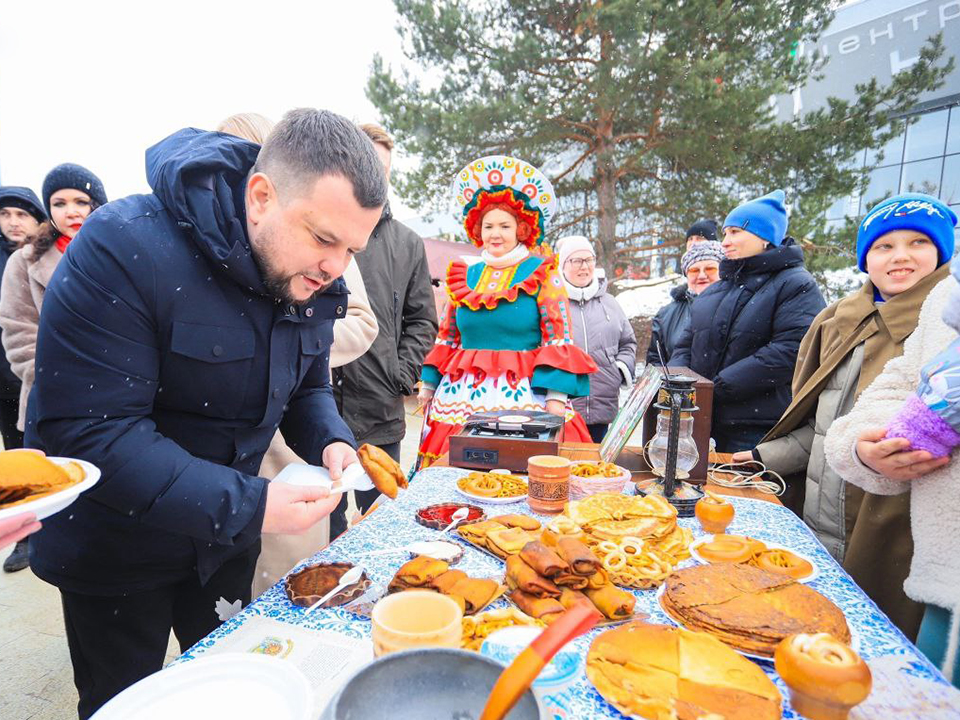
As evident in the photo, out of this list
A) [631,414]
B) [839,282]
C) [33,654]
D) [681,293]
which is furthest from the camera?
[839,282]

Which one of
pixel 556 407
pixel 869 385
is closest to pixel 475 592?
pixel 869 385

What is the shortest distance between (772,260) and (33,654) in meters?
4.49

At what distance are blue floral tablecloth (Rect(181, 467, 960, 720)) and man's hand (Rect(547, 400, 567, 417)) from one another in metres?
0.93

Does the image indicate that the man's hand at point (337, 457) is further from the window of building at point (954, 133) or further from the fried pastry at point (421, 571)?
the window of building at point (954, 133)

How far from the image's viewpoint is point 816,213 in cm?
887

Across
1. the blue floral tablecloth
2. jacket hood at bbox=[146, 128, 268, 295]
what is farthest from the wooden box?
jacket hood at bbox=[146, 128, 268, 295]

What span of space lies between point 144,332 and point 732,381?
115 inches

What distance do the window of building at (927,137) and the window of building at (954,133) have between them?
7.7 inches

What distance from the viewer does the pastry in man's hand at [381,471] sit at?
58.4 inches

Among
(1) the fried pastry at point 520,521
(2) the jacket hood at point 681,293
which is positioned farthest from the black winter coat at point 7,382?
(2) the jacket hood at point 681,293

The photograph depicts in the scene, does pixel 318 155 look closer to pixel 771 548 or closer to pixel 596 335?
pixel 771 548

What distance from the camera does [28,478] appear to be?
3.23 feet

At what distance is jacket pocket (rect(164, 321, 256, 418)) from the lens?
4.37 feet

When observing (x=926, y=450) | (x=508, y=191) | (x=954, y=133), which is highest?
(x=954, y=133)
